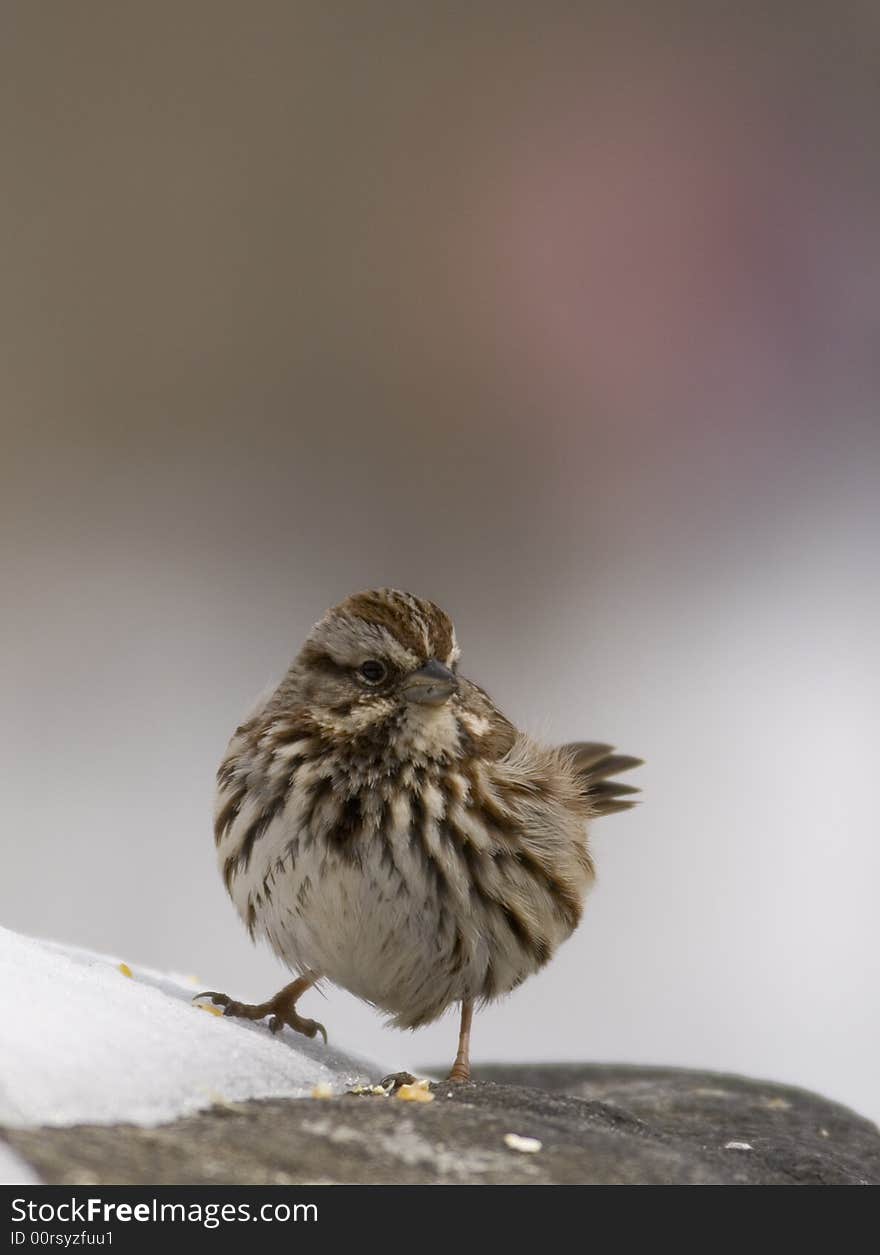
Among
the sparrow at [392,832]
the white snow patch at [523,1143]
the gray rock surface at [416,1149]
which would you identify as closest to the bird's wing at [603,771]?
the sparrow at [392,832]

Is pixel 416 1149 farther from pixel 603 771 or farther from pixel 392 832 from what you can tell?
pixel 603 771

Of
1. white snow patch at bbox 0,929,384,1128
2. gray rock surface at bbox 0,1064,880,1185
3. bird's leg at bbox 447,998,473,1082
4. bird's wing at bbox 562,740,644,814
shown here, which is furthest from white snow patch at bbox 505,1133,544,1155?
bird's wing at bbox 562,740,644,814

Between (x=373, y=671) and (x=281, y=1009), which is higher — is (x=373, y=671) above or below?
above

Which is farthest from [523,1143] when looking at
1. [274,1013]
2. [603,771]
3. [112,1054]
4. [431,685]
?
[603,771]

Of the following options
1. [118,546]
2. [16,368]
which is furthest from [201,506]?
[16,368]

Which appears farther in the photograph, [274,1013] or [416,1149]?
[274,1013]

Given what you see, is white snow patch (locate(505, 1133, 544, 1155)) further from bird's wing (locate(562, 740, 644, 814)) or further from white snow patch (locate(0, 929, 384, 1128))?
bird's wing (locate(562, 740, 644, 814))

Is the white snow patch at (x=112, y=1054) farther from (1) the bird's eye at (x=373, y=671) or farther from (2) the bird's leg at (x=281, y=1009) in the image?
(1) the bird's eye at (x=373, y=671)

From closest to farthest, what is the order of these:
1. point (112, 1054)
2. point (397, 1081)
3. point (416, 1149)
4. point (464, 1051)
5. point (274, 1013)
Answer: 1. point (416, 1149)
2. point (112, 1054)
3. point (397, 1081)
4. point (464, 1051)
5. point (274, 1013)
